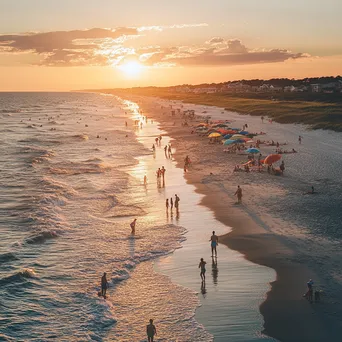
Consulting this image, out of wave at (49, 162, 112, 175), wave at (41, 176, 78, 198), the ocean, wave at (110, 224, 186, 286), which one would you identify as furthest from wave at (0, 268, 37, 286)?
wave at (49, 162, 112, 175)

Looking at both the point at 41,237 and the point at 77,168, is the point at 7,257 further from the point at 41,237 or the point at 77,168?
the point at 77,168

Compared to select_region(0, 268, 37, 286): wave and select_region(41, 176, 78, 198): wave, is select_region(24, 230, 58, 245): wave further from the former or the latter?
select_region(41, 176, 78, 198): wave

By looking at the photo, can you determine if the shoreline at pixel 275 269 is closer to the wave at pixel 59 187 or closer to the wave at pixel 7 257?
the wave at pixel 59 187

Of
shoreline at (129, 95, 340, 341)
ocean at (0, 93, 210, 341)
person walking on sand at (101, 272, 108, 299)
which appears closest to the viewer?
shoreline at (129, 95, 340, 341)

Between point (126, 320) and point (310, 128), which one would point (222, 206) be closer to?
point (126, 320)

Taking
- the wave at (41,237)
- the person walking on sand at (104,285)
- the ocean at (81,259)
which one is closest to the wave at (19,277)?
the ocean at (81,259)

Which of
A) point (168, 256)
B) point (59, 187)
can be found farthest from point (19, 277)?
point (59, 187)

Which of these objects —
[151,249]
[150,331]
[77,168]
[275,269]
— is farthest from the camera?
[77,168]
